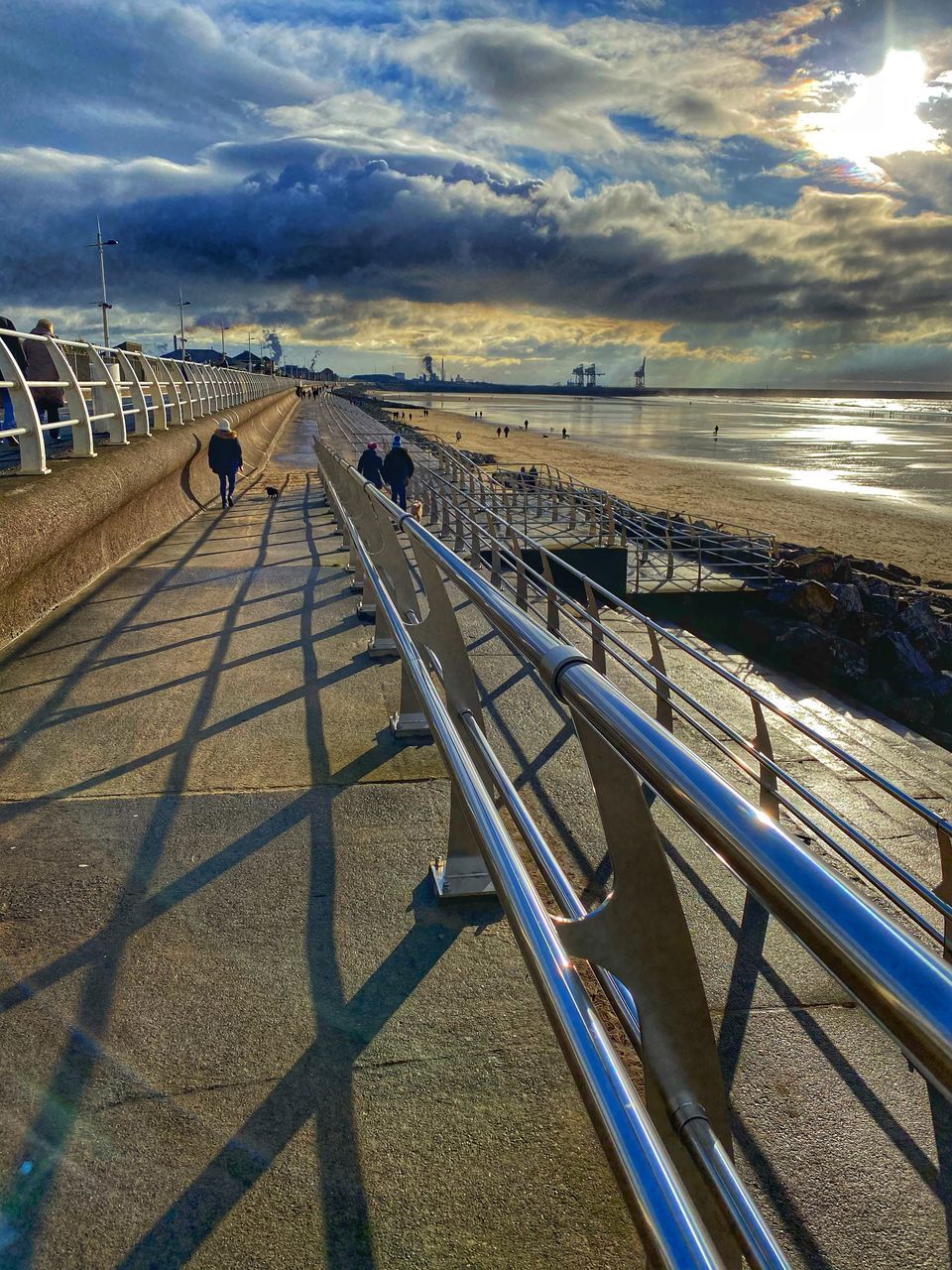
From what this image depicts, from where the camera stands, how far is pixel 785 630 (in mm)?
13992

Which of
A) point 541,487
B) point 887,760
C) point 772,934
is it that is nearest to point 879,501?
point 541,487

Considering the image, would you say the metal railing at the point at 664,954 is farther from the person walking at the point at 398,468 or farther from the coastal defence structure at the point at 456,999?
the person walking at the point at 398,468

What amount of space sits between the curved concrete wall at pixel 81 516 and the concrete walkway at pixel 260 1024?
1719 millimetres

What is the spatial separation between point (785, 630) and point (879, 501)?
30.8m

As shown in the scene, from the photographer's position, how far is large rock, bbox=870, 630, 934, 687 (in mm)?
12906

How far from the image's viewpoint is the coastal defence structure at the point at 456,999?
137 cm

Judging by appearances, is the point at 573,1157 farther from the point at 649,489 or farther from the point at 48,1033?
the point at 649,489

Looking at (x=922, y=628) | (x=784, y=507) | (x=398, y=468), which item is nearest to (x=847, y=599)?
(x=922, y=628)

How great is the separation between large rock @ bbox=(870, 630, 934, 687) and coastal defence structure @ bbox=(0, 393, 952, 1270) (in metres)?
9.50

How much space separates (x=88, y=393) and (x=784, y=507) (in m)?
28.8

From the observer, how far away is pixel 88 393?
15.8 meters

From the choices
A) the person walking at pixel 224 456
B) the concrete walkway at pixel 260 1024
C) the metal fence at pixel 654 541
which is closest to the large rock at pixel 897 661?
the metal fence at pixel 654 541

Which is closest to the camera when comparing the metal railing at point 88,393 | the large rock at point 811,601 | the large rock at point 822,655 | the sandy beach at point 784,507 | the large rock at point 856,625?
the metal railing at point 88,393

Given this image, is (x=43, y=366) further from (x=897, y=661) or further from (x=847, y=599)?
(x=847, y=599)
